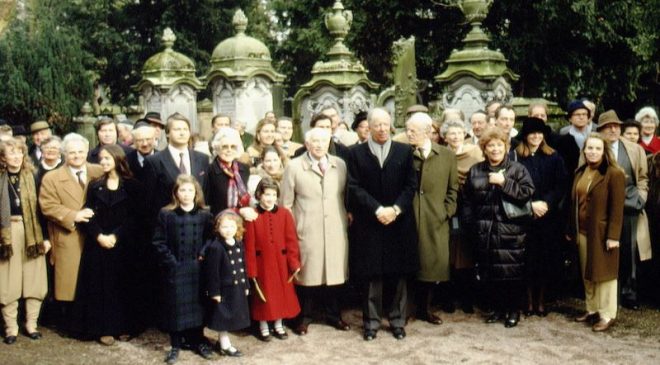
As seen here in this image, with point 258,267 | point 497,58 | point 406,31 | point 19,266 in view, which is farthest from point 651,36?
point 19,266

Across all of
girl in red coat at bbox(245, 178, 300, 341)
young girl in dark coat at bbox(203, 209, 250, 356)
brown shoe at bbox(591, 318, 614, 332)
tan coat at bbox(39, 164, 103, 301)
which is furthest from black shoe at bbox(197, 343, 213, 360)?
brown shoe at bbox(591, 318, 614, 332)

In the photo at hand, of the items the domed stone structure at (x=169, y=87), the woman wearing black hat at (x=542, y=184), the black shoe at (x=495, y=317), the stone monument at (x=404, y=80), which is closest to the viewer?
the woman wearing black hat at (x=542, y=184)

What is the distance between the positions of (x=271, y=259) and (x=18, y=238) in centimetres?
231

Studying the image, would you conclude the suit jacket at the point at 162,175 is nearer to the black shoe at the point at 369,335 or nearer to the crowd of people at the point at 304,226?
the crowd of people at the point at 304,226

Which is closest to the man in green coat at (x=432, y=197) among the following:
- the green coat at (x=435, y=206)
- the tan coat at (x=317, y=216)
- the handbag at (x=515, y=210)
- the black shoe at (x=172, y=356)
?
the green coat at (x=435, y=206)

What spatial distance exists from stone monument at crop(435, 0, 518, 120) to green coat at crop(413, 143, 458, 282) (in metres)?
4.63

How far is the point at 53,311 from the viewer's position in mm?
8172

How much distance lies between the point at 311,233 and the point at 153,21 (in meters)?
27.8

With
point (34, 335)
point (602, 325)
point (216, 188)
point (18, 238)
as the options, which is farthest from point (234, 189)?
point (602, 325)

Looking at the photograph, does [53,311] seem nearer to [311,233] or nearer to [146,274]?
[146,274]

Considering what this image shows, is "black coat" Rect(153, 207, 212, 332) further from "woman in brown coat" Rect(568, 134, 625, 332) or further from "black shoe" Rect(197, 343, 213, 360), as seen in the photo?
"woman in brown coat" Rect(568, 134, 625, 332)

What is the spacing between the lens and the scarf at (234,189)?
23.0 feet

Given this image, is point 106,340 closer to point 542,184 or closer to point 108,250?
point 108,250

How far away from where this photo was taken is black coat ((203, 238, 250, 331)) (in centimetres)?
653
